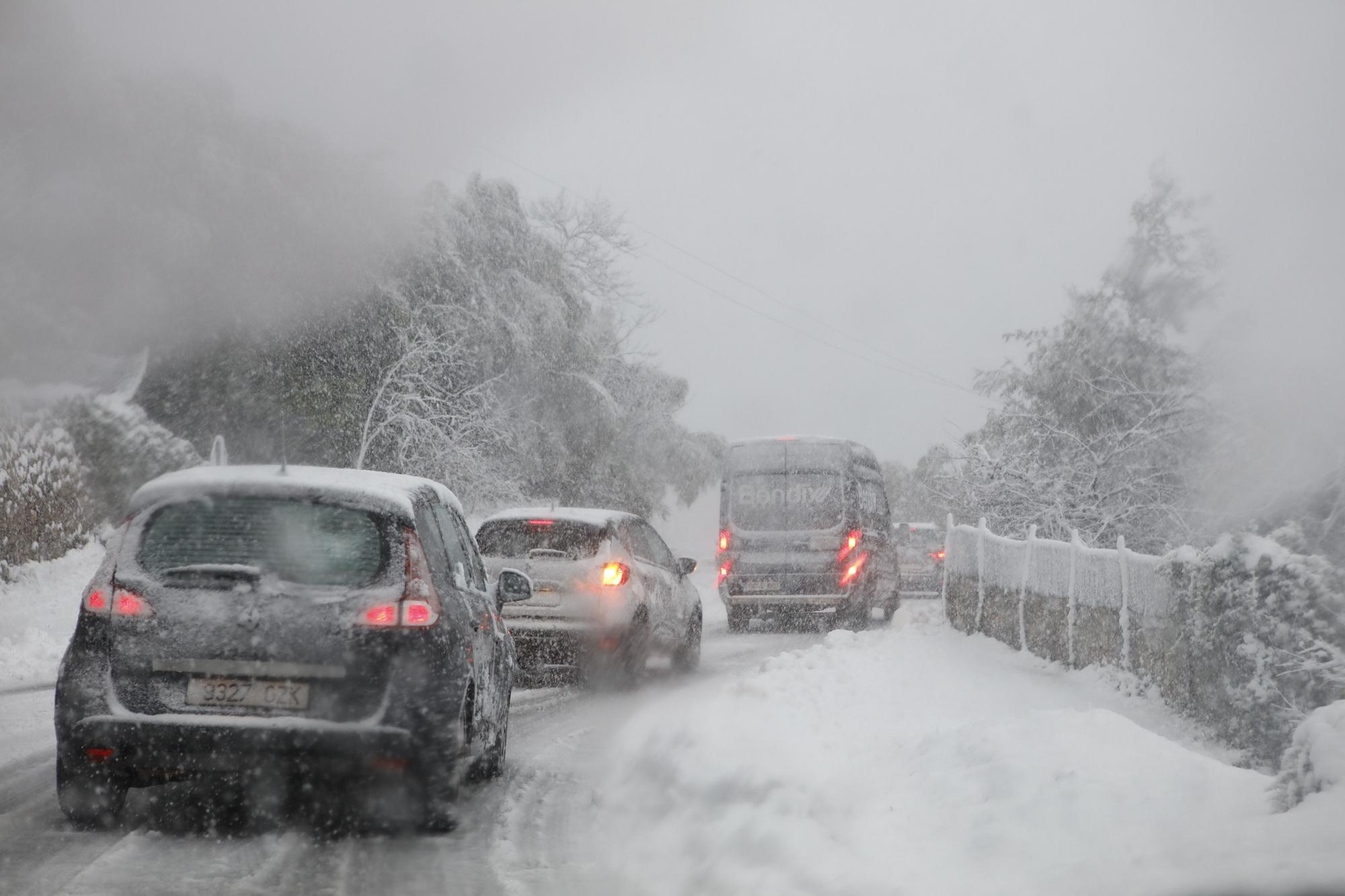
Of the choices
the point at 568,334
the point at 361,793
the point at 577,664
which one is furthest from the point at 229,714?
the point at 568,334

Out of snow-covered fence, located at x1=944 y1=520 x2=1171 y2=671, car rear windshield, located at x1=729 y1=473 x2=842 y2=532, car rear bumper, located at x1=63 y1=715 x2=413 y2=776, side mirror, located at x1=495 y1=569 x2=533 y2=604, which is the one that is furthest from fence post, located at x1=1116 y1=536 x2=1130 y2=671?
car rear bumper, located at x1=63 y1=715 x2=413 y2=776

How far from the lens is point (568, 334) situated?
37.8 meters

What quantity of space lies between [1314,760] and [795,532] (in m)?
16.4

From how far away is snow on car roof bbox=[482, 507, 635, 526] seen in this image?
12.6m

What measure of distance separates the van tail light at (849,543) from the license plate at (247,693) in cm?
1540

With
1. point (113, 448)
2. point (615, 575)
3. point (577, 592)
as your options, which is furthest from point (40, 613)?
point (615, 575)

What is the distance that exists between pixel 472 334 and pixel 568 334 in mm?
5075

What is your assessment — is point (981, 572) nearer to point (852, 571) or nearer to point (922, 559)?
point (852, 571)

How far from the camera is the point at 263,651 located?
Result: 591cm

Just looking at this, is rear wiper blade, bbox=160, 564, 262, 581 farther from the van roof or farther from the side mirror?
the van roof

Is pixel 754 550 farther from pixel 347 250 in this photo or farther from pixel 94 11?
pixel 94 11

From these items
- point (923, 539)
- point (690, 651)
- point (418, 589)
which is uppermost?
point (418, 589)

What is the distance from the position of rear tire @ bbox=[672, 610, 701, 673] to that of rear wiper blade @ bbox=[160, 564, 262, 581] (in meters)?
8.14

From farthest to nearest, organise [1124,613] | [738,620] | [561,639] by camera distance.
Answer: [738,620] → [1124,613] → [561,639]
